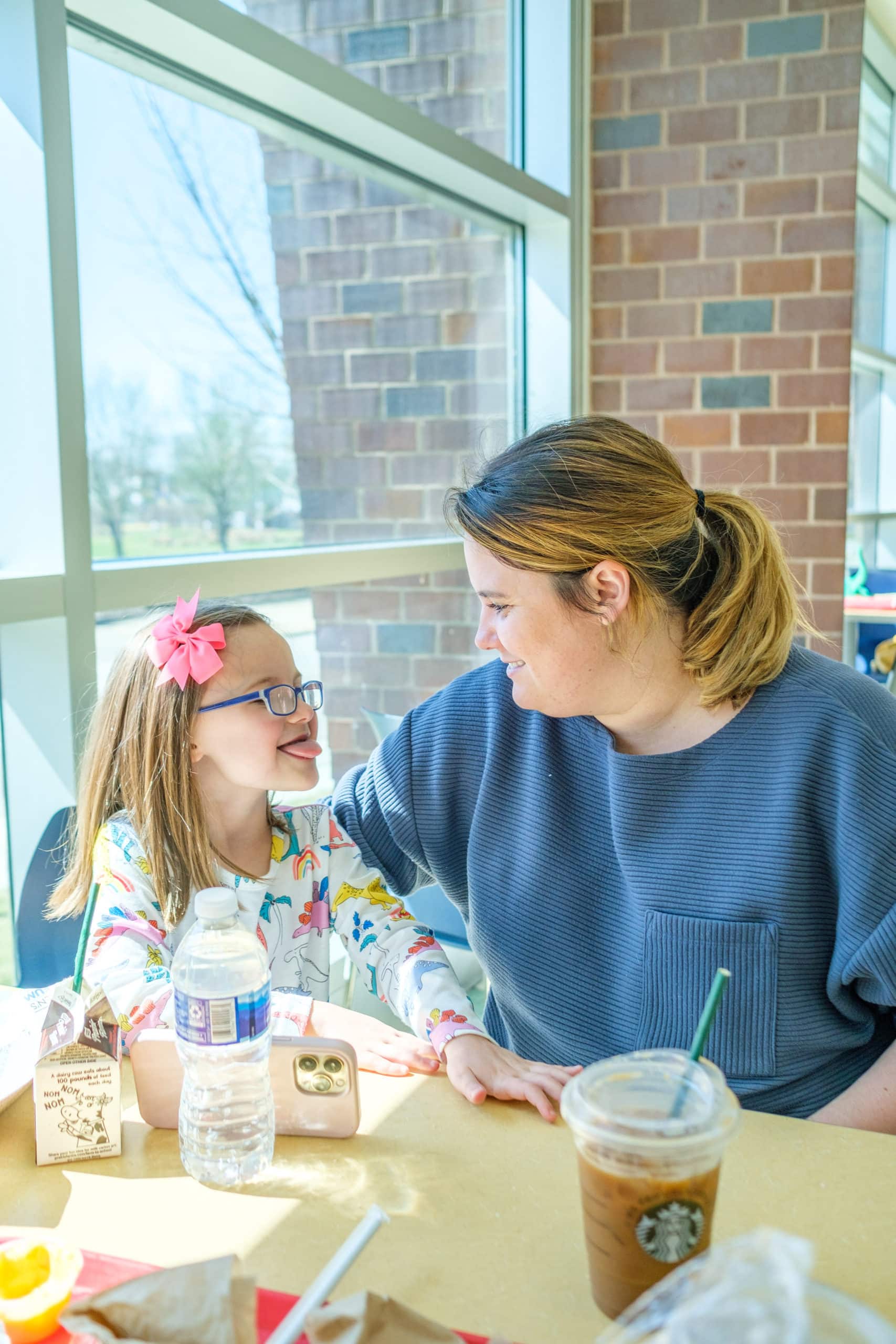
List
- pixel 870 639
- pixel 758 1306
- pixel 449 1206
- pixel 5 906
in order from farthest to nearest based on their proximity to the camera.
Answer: pixel 870 639
pixel 5 906
pixel 449 1206
pixel 758 1306

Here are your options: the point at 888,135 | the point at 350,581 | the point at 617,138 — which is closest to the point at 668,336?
the point at 617,138

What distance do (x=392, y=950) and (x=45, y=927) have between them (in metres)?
0.47

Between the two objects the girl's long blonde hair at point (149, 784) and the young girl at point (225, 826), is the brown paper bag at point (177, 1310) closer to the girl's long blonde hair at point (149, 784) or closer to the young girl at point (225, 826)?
the young girl at point (225, 826)

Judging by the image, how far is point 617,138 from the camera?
3447mm

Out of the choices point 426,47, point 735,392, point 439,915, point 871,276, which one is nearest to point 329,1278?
point 439,915

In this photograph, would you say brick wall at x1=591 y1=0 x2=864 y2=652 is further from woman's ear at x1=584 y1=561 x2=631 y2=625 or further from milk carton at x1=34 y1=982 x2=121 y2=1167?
milk carton at x1=34 y1=982 x2=121 y2=1167

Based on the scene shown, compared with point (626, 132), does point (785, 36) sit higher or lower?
higher

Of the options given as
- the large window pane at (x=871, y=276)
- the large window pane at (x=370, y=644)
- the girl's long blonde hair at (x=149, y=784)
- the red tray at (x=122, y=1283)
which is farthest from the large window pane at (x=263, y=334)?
the large window pane at (x=871, y=276)

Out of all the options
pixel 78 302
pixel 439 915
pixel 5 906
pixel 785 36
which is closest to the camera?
pixel 78 302

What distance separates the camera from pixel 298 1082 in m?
0.98

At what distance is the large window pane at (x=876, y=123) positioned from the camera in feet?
13.8

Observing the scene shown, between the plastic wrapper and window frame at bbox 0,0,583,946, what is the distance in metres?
1.35

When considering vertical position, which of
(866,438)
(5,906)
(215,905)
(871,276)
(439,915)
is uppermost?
(871,276)

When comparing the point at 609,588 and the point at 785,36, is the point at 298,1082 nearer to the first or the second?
the point at 609,588
